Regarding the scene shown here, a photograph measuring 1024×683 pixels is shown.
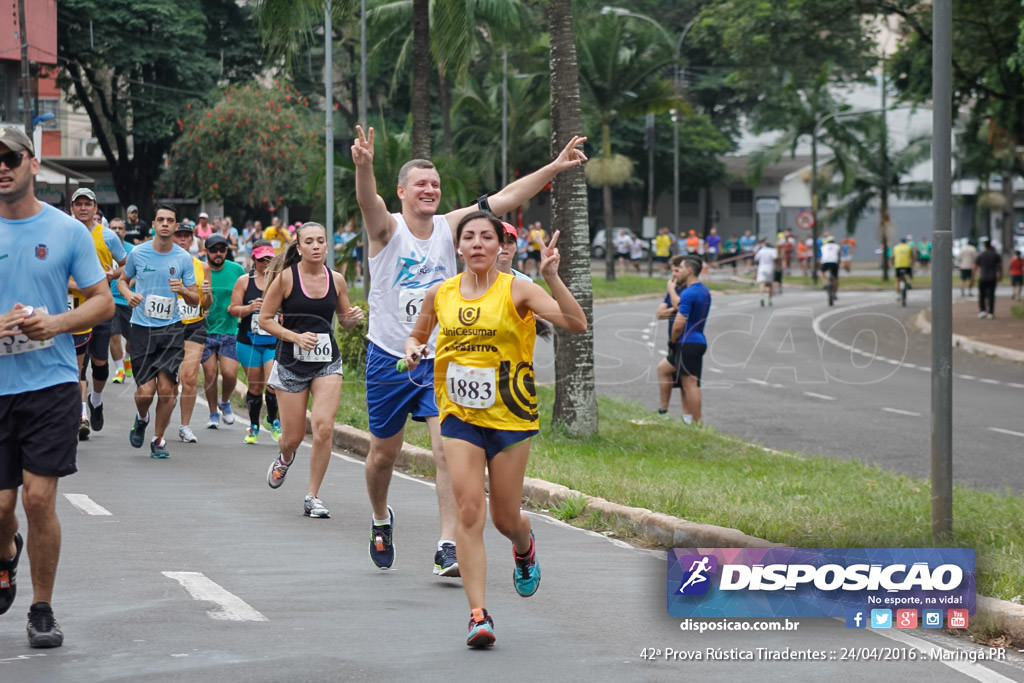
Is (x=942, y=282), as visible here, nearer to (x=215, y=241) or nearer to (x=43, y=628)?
(x=43, y=628)

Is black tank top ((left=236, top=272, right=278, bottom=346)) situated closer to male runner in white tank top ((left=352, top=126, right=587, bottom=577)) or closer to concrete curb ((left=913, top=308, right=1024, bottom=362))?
male runner in white tank top ((left=352, top=126, right=587, bottom=577))

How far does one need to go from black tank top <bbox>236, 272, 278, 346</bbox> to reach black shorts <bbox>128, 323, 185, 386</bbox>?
3.47 feet

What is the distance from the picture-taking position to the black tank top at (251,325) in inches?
587

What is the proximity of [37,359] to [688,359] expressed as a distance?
1092 centimetres

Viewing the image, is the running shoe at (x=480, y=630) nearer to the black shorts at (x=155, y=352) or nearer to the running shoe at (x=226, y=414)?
the black shorts at (x=155, y=352)

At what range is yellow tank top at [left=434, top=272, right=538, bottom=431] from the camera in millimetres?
6699

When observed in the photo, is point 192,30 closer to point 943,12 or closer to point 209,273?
point 209,273

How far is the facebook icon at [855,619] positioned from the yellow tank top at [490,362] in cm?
176

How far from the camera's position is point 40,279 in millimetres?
6367

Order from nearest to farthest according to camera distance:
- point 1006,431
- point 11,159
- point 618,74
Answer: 1. point 11,159
2. point 1006,431
3. point 618,74

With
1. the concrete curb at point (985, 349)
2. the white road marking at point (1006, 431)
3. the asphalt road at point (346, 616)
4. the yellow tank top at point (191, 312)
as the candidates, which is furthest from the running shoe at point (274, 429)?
the concrete curb at point (985, 349)

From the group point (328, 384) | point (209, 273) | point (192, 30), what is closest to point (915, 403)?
point (209, 273)

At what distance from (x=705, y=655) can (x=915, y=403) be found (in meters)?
15.2

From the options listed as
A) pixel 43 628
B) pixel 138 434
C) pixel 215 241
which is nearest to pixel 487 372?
pixel 43 628
